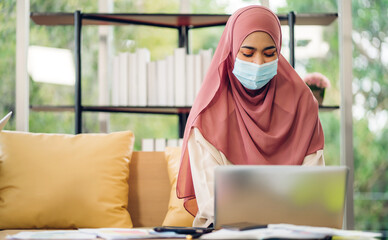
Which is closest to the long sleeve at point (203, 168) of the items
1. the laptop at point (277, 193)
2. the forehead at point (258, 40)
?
the forehead at point (258, 40)

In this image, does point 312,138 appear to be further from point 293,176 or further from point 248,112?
point 293,176

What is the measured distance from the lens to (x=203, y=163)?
1930mm

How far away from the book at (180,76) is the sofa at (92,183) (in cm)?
72

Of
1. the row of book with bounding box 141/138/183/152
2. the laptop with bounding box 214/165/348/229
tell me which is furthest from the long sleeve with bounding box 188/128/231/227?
the row of book with bounding box 141/138/183/152

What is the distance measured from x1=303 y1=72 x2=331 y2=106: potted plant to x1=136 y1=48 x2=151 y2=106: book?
3.01 feet

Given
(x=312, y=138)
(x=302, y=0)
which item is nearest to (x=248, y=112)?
(x=312, y=138)

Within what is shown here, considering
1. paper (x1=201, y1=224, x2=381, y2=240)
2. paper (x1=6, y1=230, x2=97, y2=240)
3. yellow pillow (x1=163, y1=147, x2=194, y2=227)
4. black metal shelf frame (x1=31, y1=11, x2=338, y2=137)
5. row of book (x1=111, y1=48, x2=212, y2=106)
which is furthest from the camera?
row of book (x1=111, y1=48, x2=212, y2=106)

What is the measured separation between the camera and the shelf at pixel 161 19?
300 centimetres

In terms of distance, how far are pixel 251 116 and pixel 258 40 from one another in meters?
0.29

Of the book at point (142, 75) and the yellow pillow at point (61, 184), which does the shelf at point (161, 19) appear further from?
the yellow pillow at point (61, 184)

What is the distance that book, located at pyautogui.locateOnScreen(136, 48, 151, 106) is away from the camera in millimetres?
3035

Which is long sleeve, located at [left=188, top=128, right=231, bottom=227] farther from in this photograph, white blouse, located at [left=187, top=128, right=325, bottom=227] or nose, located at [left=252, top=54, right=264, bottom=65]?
nose, located at [left=252, top=54, right=264, bottom=65]

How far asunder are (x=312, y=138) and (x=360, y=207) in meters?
3.81

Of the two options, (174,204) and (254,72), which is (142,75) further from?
(254,72)
